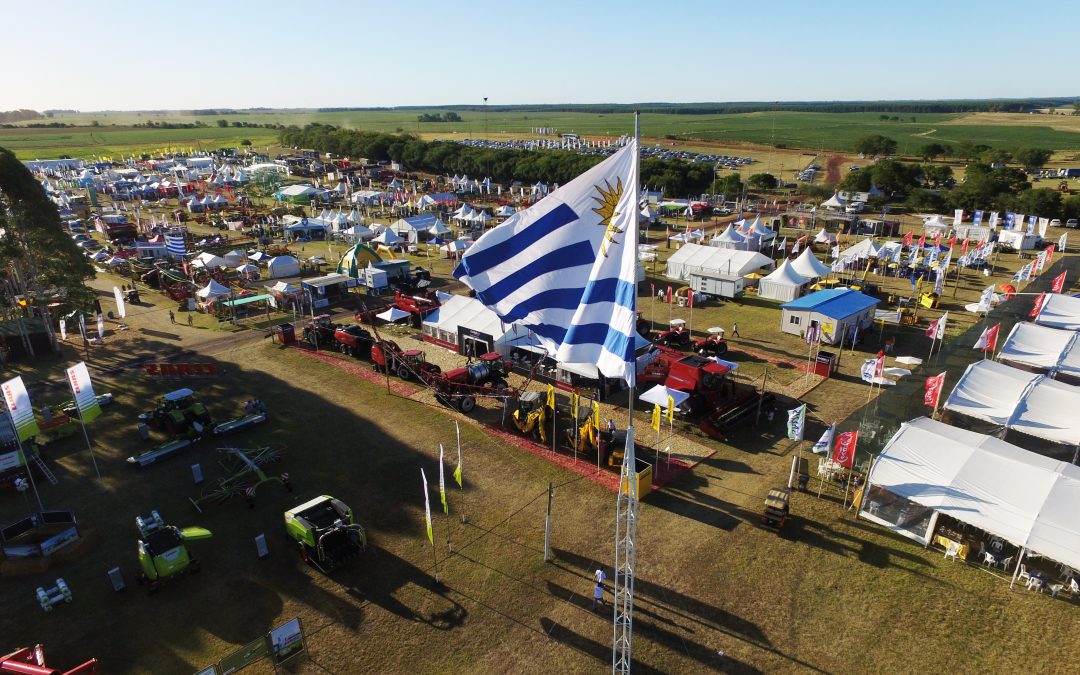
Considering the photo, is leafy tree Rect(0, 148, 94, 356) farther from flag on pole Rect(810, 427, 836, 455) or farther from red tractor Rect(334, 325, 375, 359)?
flag on pole Rect(810, 427, 836, 455)

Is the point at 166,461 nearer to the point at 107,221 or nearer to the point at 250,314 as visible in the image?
the point at 250,314

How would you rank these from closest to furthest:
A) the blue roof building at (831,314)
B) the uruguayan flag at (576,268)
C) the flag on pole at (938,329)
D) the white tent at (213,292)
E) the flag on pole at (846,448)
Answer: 1. the uruguayan flag at (576,268)
2. the flag on pole at (846,448)
3. the flag on pole at (938,329)
4. the blue roof building at (831,314)
5. the white tent at (213,292)

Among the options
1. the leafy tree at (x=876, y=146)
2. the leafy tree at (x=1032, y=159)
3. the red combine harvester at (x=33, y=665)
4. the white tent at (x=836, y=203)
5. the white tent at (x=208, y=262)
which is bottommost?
the red combine harvester at (x=33, y=665)

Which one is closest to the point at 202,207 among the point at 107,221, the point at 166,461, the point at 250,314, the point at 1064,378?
the point at 107,221

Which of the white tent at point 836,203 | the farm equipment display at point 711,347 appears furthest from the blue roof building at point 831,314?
the white tent at point 836,203

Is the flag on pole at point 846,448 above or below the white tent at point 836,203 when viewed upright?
below

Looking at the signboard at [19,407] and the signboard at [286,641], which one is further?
the signboard at [19,407]

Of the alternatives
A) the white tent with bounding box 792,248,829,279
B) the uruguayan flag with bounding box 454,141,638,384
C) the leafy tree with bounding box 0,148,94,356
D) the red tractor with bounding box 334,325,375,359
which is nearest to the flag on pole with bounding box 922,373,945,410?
the uruguayan flag with bounding box 454,141,638,384

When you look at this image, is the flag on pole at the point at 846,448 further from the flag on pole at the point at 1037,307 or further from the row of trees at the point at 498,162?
the row of trees at the point at 498,162
